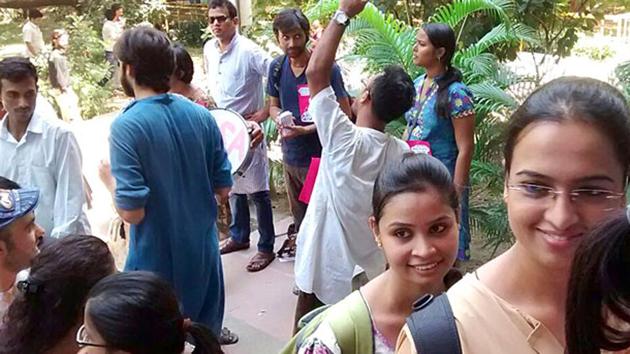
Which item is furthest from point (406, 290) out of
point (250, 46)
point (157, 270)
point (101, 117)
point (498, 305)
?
point (101, 117)

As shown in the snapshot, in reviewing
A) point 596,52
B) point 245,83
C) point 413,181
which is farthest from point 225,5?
point 596,52

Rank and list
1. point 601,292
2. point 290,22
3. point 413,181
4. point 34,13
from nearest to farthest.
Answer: point 601,292 < point 413,181 < point 290,22 < point 34,13

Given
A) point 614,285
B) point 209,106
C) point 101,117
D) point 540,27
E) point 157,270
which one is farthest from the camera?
point 101,117

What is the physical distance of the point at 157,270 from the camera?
8.28 feet

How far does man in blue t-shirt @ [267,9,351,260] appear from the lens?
377cm

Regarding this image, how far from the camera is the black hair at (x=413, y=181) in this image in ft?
5.62

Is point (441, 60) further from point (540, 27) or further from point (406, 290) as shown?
point (540, 27)

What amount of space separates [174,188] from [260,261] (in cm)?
193

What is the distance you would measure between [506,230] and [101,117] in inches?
291

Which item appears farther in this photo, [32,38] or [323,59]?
[32,38]

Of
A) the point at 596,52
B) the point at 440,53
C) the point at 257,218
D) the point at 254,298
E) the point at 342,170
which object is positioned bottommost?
the point at 254,298

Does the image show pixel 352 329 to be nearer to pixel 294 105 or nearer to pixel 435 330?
pixel 435 330

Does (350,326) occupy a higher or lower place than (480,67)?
lower

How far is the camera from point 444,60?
10.8 feet
